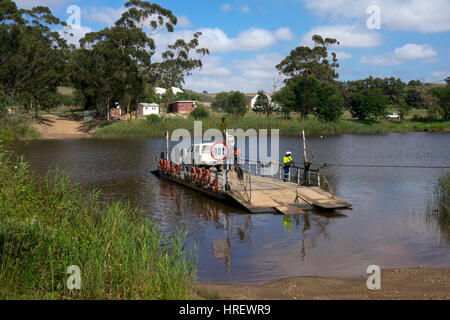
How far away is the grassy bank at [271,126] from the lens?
210 ft

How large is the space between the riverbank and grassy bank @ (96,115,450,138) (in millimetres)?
54049

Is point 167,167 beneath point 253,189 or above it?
above

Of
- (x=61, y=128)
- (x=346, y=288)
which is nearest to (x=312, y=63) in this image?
(x=61, y=128)

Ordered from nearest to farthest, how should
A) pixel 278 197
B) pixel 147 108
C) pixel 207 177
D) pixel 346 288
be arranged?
pixel 346 288, pixel 278 197, pixel 207 177, pixel 147 108

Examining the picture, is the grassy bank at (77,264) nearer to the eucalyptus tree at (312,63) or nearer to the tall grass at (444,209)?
the tall grass at (444,209)

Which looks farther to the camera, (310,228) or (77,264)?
(310,228)

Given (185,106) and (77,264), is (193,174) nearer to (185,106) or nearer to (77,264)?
(77,264)

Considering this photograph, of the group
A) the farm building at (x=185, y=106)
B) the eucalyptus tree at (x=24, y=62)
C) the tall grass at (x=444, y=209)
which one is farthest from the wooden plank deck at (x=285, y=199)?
the farm building at (x=185, y=106)

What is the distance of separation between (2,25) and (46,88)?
495 inches

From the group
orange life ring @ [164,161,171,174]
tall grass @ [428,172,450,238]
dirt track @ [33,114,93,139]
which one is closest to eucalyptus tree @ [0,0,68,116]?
dirt track @ [33,114,93,139]

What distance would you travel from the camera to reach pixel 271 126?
67.5m

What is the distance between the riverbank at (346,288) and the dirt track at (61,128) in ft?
197

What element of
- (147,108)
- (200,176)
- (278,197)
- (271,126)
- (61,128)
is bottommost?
(278,197)

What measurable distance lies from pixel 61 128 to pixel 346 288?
6714cm
